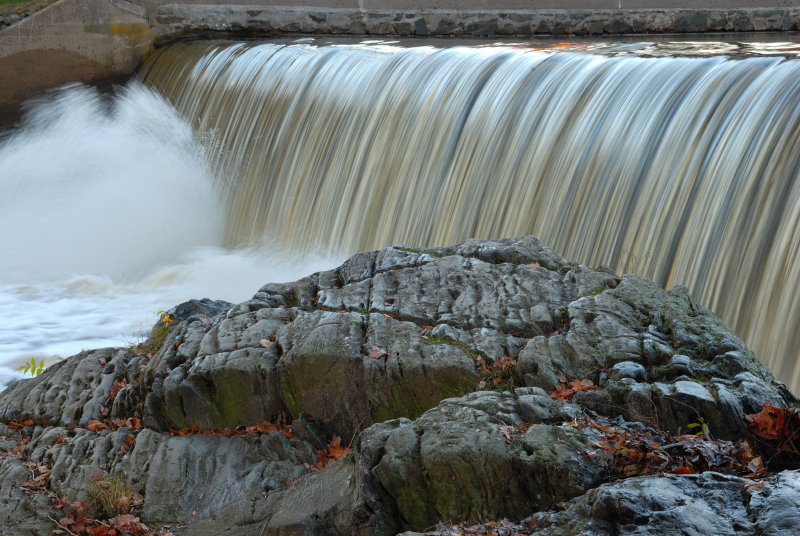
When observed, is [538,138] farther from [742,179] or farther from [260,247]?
[260,247]

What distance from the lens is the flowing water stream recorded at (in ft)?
21.0

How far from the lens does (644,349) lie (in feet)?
14.2

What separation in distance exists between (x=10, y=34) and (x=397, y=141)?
327 inches

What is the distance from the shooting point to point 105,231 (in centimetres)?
1195

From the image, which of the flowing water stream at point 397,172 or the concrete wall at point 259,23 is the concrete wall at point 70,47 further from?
the flowing water stream at point 397,172

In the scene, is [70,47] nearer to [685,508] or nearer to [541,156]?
[541,156]

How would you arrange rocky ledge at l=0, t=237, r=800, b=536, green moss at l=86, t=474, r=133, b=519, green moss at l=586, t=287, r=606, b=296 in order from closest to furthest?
rocky ledge at l=0, t=237, r=800, b=536
green moss at l=86, t=474, r=133, b=519
green moss at l=586, t=287, r=606, b=296

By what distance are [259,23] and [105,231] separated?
5.21 metres

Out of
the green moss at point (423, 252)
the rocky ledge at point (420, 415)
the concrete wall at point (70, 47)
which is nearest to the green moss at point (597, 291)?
the rocky ledge at point (420, 415)

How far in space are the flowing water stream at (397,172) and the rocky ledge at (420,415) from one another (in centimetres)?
160

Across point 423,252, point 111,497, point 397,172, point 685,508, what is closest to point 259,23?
point 397,172

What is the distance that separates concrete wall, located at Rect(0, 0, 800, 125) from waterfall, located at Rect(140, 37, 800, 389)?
2.12 meters

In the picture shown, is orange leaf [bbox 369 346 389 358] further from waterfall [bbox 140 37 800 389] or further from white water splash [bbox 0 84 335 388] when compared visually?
white water splash [bbox 0 84 335 388]

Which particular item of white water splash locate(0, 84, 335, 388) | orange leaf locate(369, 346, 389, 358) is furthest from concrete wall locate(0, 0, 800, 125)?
orange leaf locate(369, 346, 389, 358)
